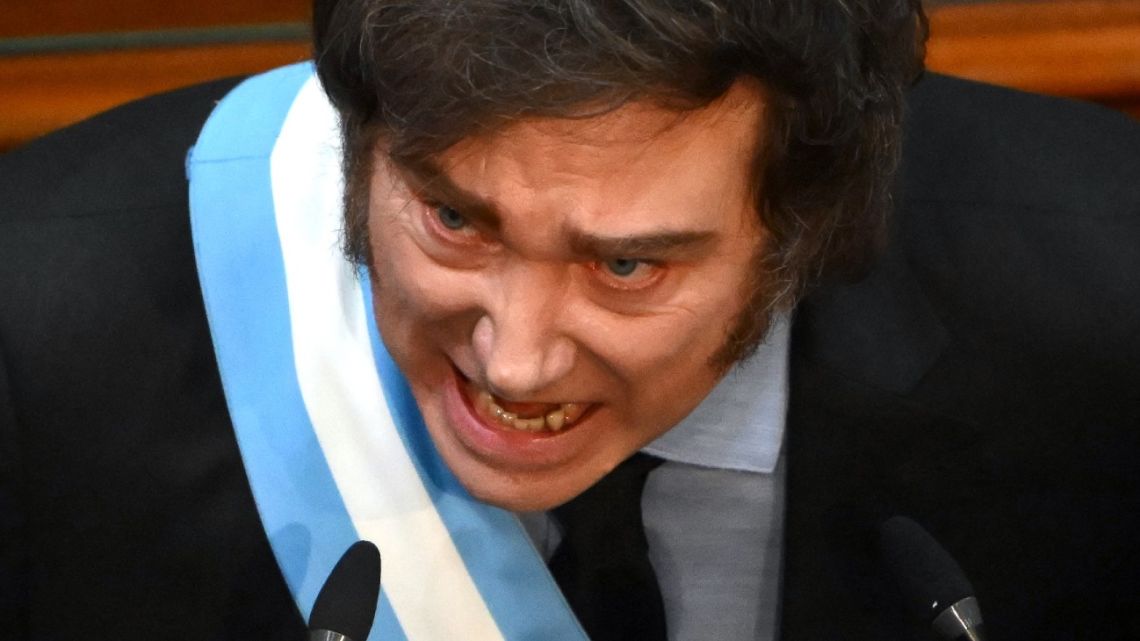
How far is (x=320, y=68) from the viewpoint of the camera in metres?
1.10

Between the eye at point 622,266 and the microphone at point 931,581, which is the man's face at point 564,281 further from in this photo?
the microphone at point 931,581

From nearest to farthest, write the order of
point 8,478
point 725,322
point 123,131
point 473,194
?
point 473,194 < point 725,322 < point 8,478 < point 123,131

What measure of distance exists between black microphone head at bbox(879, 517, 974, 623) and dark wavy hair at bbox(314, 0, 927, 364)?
6.6 inches

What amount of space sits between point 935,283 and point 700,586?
0.31 m

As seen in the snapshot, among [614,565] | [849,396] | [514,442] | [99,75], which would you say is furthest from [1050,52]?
[99,75]

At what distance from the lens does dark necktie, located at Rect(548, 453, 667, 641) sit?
51.8 inches

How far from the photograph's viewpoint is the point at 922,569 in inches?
40.6

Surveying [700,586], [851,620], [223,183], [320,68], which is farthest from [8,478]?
[851,620]

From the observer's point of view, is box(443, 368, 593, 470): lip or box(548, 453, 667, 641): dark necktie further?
box(548, 453, 667, 641): dark necktie

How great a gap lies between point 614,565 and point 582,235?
0.41 meters

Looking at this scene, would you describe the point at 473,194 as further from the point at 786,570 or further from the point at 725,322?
the point at 786,570

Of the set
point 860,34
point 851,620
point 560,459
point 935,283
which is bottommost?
point 851,620

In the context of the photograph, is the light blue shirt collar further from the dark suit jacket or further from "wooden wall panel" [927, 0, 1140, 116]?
"wooden wall panel" [927, 0, 1140, 116]

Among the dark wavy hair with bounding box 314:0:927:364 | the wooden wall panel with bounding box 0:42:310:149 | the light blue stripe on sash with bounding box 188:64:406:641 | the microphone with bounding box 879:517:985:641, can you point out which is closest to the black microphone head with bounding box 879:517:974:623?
the microphone with bounding box 879:517:985:641
